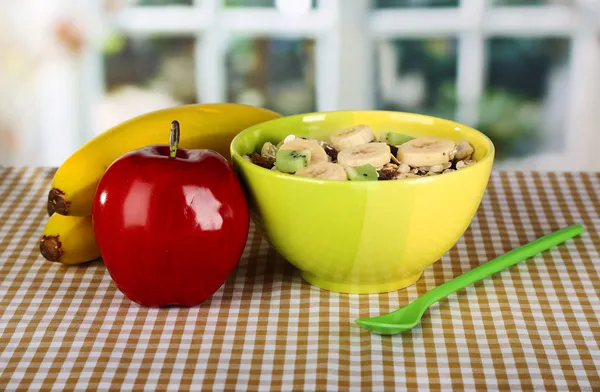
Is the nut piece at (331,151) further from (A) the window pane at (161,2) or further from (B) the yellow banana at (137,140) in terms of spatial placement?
(A) the window pane at (161,2)

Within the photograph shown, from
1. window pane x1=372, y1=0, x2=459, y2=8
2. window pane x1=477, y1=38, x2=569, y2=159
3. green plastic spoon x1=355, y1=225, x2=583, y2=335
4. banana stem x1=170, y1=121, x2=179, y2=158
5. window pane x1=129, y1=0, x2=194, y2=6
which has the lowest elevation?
window pane x1=477, y1=38, x2=569, y2=159

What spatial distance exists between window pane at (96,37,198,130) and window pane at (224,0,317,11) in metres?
0.23

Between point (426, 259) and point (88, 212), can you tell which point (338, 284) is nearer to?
point (426, 259)

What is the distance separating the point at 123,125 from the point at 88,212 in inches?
6.3

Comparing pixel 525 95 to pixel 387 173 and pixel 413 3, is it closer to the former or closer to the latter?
pixel 413 3

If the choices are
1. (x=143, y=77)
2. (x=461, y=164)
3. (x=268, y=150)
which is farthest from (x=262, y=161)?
(x=143, y=77)

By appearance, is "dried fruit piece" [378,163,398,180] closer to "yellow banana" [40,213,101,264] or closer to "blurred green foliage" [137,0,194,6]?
"yellow banana" [40,213,101,264]

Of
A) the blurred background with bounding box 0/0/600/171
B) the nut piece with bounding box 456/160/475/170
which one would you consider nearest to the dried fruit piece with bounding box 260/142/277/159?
the nut piece with bounding box 456/160/475/170

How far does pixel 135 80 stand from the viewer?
283cm

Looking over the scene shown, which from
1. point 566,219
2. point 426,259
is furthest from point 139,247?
point 566,219

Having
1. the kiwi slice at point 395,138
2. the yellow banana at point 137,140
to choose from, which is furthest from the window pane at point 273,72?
the kiwi slice at point 395,138

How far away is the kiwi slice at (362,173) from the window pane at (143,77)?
1.89 metres

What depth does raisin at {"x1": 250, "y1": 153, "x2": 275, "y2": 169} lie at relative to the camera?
977mm

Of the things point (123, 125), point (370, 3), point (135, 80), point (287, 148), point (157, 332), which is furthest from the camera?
point (135, 80)
